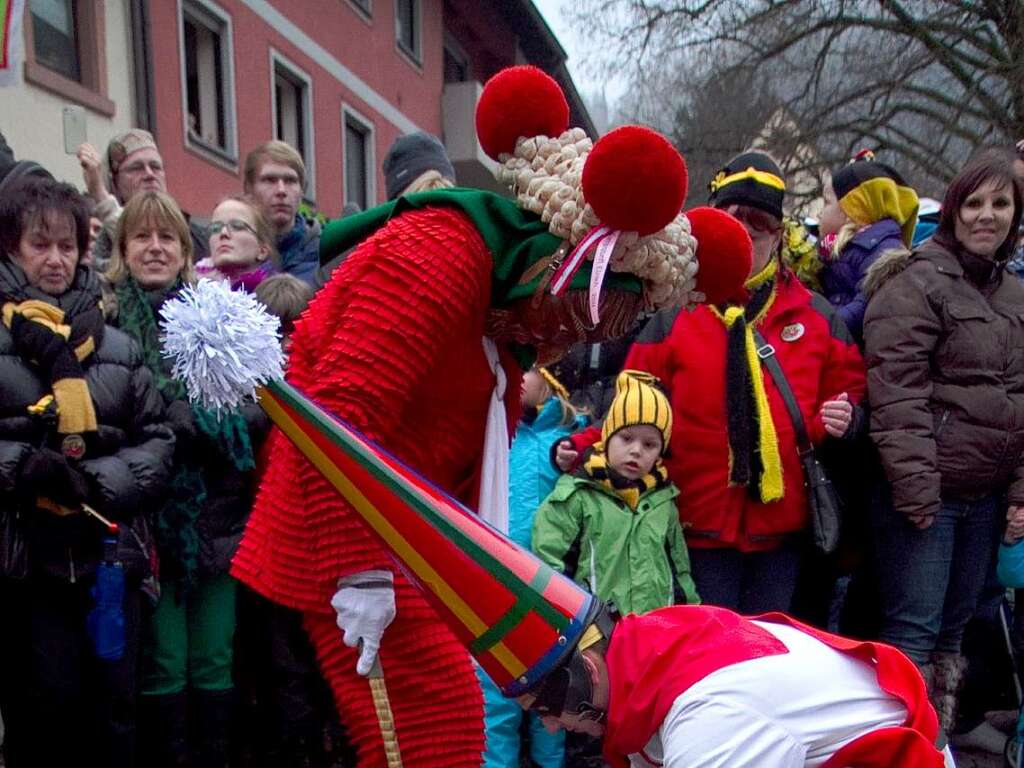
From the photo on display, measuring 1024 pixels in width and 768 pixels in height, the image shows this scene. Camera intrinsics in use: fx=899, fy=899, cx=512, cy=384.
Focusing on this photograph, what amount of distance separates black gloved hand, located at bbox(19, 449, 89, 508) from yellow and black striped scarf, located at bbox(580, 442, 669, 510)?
154 centimetres

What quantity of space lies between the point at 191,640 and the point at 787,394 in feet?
6.48

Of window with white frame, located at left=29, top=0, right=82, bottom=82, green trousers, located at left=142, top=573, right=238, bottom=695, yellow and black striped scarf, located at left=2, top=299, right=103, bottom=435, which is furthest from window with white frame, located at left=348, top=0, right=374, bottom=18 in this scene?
green trousers, located at left=142, top=573, right=238, bottom=695

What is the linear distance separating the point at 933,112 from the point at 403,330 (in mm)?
12837

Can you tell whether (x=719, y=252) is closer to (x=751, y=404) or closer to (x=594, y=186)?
(x=594, y=186)

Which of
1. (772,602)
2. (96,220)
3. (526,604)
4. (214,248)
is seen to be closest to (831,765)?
(526,604)

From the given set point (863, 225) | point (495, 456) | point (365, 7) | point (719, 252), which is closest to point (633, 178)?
point (719, 252)

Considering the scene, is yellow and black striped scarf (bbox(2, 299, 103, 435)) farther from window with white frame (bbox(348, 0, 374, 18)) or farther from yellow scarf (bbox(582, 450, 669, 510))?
window with white frame (bbox(348, 0, 374, 18))

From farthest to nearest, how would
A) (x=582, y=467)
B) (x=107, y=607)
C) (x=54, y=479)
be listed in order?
(x=582, y=467), (x=107, y=607), (x=54, y=479)

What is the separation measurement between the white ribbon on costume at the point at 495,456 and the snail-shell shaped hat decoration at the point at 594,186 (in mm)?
245

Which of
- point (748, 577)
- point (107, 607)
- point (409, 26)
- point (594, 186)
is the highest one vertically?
point (409, 26)

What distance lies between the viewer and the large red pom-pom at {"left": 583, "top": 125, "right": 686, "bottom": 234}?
5.15 ft

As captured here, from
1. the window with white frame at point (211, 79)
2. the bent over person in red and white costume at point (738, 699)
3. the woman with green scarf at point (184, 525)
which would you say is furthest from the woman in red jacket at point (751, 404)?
the window with white frame at point (211, 79)

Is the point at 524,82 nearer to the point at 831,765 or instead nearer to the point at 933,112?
the point at 831,765

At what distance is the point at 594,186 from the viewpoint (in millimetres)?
1603
